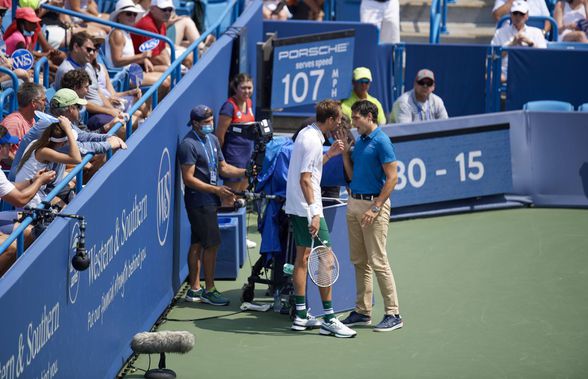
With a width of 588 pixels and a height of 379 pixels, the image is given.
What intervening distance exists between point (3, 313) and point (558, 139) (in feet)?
32.0

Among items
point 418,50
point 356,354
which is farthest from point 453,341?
point 418,50

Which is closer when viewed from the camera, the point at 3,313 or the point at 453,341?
the point at 3,313

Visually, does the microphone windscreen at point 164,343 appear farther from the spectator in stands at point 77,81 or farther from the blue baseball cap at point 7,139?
the spectator in stands at point 77,81

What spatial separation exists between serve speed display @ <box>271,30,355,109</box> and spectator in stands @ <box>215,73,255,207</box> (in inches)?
52.3

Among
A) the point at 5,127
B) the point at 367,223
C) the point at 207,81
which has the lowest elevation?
the point at 367,223

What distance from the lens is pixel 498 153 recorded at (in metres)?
15.1

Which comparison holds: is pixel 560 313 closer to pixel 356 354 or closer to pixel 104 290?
pixel 356 354

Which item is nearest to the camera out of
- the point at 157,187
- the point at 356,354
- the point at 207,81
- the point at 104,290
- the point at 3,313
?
the point at 3,313

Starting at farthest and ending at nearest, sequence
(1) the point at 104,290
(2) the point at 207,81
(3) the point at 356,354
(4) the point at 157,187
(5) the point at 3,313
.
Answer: (2) the point at 207,81 → (4) the point at 157,187 → (3) the point at 356,354 → (1) the point at 104,290 → (5) the point at 3,313

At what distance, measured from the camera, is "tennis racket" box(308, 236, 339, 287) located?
10.4 m

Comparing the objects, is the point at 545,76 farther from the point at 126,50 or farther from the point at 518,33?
the point at 126,50

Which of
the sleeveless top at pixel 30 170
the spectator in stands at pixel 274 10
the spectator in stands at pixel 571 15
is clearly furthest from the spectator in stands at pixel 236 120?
the spectator in stands at pixel 571 15

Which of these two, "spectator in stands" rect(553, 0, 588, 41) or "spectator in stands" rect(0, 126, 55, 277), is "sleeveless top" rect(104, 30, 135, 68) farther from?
"spectator in stands" rect(553, 0, 588, 41)

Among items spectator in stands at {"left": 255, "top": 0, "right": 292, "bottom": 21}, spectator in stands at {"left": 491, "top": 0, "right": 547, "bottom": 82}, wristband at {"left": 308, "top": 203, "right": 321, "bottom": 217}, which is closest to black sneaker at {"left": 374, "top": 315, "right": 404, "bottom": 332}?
wristband at {"left": 308, "top": 203, "right": 321, "bottom": 217}
